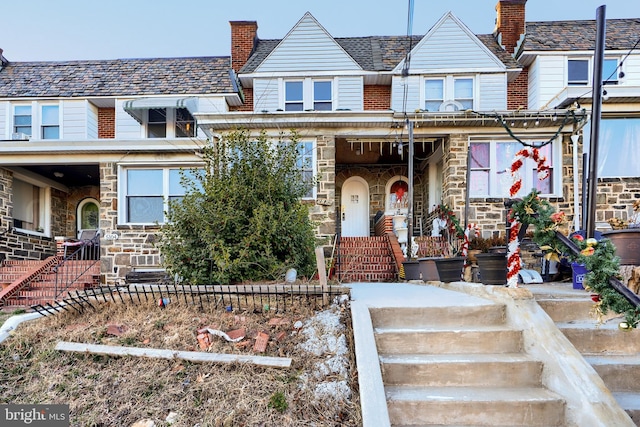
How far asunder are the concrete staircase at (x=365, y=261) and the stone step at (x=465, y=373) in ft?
16.9

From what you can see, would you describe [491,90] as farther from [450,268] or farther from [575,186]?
[450,268]

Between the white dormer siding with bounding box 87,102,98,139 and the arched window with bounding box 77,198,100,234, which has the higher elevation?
the white dormer siding with bounding box 87,102,98,139

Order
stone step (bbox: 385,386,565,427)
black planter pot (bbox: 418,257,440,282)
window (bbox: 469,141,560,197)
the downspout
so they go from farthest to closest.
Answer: window (bbox: 469,141,560,197)
the downspout
black planter pot (bbox: 418,257,440,282)
stone step (bbox: 385,386,565,427)

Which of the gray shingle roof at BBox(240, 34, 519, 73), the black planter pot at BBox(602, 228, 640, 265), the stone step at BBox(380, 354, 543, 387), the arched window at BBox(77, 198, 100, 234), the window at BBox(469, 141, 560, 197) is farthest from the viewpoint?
the arched window at BBox(77, 198, 100, 234)

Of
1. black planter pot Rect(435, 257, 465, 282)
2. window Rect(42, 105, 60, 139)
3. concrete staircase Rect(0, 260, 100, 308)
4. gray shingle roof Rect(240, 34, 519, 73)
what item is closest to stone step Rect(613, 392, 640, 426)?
black planter pot Rect(435, 257, 465, 282)

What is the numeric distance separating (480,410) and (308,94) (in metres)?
11.5

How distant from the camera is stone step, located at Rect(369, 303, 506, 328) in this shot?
3.77 meters

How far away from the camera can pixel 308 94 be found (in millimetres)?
12891

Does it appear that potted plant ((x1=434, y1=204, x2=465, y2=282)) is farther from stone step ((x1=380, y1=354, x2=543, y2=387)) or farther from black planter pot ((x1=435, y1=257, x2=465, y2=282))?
stone step ((x1=380, y1=354, x2=543, y2=387))

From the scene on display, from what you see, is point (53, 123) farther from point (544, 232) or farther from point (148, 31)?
point (544, 232)

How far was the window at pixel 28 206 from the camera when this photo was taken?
13164 millimetres

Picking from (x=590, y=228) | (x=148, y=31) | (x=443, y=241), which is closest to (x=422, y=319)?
(x=590, y=228)

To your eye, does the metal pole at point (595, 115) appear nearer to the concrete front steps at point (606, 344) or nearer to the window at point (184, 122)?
the concrete front steps at point (606, 344)

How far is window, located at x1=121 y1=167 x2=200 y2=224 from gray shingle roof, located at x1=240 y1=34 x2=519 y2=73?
4402mm
